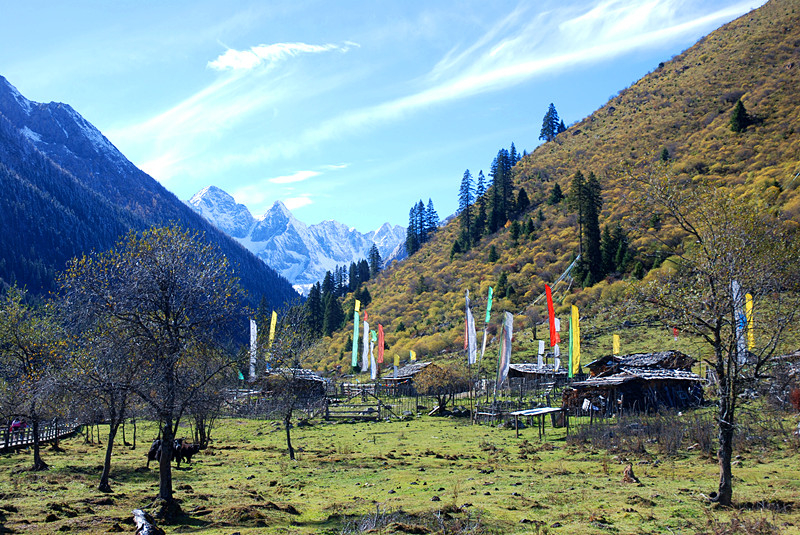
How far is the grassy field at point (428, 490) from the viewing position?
1182cm

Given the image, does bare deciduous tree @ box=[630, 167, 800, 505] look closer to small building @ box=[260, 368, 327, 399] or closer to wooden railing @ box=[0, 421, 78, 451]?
small building @ box=[260, 368, 327, 399]

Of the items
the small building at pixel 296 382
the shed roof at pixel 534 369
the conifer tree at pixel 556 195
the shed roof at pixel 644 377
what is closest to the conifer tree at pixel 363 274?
the conifer tree at pixel 556 195

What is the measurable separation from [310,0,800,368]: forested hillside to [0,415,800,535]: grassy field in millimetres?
36693

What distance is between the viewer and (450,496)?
1533 centimetres

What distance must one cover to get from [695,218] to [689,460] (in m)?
10.3

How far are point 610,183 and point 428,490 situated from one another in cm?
9032

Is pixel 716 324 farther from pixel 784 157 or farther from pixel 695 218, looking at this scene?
pixel 784 157

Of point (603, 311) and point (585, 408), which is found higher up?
point (603, 311)

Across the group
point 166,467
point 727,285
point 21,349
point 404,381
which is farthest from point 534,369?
point 166,467

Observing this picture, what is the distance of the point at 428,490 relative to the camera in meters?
16.4

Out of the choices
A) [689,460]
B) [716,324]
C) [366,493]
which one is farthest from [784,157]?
[366,493]

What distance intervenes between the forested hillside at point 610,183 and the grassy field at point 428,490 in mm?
36693

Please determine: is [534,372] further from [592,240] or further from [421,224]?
[421,224]

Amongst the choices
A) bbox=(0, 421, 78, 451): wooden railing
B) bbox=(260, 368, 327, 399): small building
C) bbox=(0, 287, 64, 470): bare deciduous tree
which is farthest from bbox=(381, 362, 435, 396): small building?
bbox=(0, 287, 64, 470): bare deciduous tree
